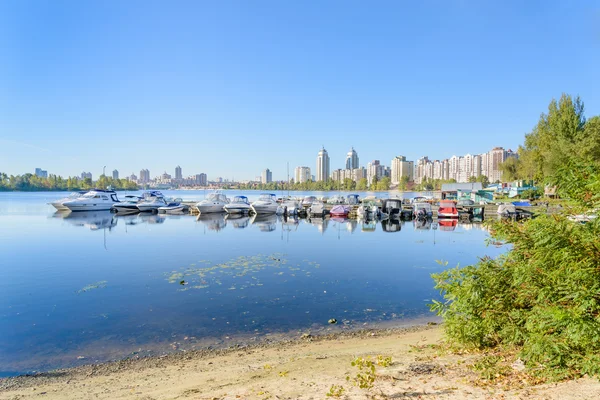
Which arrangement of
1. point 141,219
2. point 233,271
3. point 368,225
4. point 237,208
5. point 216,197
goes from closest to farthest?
1. point 233,271
2. point 368,225
3. point 141,219
4. point 237,208
5. point 216,197

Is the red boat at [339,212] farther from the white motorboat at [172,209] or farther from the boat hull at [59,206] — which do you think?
the boat hull at [59,206]

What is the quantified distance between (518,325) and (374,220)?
4827cm

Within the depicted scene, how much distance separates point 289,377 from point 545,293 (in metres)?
4.69

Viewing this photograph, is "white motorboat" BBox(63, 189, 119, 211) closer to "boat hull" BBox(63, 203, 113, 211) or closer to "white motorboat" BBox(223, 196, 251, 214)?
"boat hull" BBox(63, 203, 113, 211)

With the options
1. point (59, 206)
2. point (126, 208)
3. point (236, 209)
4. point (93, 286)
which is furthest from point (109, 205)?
point (93, 286)

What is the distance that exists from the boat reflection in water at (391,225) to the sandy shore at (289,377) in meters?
34.1

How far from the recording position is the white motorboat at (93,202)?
2584 inches

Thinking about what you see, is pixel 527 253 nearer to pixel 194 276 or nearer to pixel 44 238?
pixel 194 276

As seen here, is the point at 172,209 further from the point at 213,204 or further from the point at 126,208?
the point at 126,208

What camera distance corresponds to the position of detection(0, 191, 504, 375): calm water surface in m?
12.0

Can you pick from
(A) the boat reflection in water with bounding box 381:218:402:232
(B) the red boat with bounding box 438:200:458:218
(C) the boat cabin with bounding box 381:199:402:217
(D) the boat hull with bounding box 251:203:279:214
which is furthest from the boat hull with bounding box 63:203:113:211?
(B) the red boat with bounding box 438:200:458:218

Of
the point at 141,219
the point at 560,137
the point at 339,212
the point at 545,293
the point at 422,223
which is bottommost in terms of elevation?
the point at 422,223

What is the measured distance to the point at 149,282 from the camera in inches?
758

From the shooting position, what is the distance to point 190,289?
17.7 m
